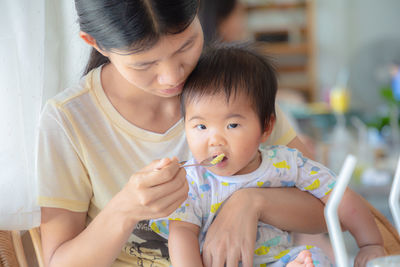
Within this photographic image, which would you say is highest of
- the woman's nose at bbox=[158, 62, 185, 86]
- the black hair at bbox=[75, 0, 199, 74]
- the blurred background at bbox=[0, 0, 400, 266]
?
the black hair at bbox=[75, 0, 199, 74]

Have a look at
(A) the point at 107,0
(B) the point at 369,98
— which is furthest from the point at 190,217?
(B) the point at 369,98

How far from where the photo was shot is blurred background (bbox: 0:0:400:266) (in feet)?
3.37

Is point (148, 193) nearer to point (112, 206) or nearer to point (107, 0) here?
point (112, 206)

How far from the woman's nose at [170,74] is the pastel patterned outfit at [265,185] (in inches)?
8.0

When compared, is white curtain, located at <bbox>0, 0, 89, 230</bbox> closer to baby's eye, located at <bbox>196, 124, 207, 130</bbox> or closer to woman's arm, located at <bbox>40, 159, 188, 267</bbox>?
woman's arm, located at <bbox>40, 159, 188, 267</bbox>

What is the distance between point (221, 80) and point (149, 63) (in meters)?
0.17

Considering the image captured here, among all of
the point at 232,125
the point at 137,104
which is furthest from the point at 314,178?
the point at 137,104

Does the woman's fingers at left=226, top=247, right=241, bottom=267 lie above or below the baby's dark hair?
below

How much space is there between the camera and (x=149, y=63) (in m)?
0.98

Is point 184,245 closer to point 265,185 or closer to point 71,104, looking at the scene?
point 265,185

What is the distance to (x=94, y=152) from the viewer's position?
1125 millimetres

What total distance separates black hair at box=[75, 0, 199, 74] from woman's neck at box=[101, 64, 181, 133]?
0.21 metres

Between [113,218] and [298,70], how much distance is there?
221 inches

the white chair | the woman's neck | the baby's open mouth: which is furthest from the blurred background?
the white chair
